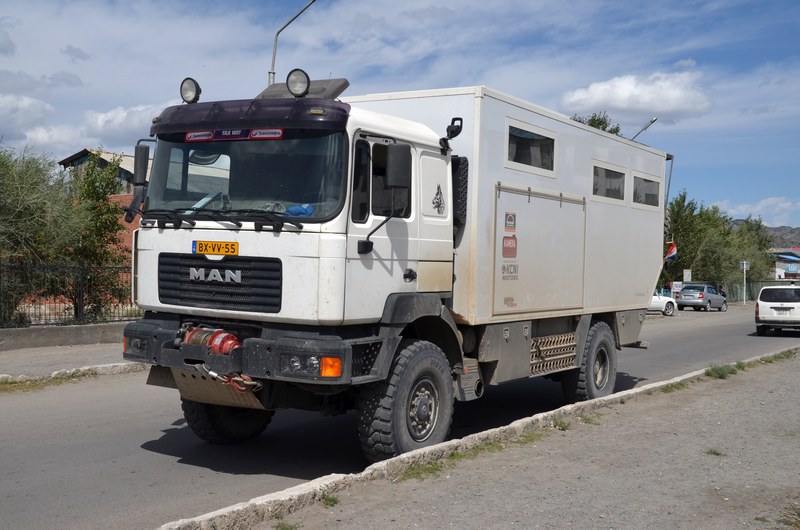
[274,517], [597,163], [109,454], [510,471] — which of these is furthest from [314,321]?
[597,163]

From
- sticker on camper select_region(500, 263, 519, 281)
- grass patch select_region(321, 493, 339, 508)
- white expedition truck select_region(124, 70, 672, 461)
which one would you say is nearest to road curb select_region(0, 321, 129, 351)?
white expedition truck select_region(124, 70, 672, 461)

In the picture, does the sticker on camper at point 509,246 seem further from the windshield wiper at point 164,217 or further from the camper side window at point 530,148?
the windshield wiper at point 164,217

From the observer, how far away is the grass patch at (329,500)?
5.46 metres

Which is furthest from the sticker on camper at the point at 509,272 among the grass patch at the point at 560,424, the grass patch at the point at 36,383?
the grass patch at the point at 36,383

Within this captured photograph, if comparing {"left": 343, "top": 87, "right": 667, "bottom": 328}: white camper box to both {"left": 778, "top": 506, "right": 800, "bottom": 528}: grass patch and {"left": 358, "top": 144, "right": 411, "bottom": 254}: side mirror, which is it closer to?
{"left": 358, "top": 144, "right": 411, "bottom": 254}: side mirror

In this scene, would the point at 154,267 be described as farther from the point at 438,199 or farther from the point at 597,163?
the point at 597,163

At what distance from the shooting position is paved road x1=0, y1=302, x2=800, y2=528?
5.89 m

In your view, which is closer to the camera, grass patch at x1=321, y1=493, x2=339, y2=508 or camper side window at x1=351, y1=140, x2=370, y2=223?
grass patch at x1=321, y1=493, x2=339, y2=508

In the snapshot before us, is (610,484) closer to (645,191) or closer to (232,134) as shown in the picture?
(232,134)

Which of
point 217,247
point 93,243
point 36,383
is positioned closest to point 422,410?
point 217,247

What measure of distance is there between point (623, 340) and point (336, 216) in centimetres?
675

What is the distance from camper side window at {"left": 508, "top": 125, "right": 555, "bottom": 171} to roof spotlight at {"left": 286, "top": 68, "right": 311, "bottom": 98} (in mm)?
2560

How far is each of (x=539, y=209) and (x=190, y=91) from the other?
3956 millimetres

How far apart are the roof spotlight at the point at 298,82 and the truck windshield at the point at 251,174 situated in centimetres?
36
